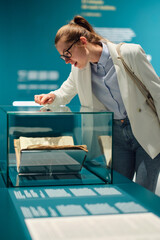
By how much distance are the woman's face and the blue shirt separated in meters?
0.08

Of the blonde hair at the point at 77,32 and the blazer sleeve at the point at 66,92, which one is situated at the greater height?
the blonde hair at the point at 77,32

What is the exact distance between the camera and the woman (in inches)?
67.8

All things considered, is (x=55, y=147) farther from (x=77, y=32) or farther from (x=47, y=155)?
(x=77, y=32)

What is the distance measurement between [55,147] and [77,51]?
57 cm

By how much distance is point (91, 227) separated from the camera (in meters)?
0.96

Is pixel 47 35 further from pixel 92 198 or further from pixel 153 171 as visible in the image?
pixel 92 198

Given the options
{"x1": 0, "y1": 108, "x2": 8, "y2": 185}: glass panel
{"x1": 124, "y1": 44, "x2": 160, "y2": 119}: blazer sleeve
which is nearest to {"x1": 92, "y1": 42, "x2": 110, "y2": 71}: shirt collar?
{"x1": 124, "y1": 44, "x2": 160, "y2": 119}: blazer sleeve

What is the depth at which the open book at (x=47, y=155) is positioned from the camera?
1.35 m

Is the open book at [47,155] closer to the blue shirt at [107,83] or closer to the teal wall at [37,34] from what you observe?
the blue shirt at [107,83]

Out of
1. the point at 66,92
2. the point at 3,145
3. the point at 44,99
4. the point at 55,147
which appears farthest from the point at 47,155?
the point at 66,92

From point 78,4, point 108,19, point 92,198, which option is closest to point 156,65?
point 108,19

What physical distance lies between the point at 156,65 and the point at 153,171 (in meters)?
2.73

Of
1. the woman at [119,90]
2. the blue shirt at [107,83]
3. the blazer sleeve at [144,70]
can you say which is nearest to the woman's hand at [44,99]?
the woman at [119,90]

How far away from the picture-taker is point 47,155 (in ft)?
4.48
